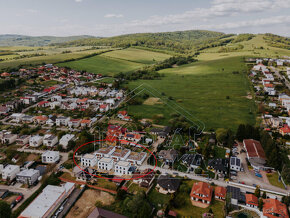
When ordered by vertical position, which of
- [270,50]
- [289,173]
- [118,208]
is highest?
[270,50]

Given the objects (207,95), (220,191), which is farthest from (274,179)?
(207,95)

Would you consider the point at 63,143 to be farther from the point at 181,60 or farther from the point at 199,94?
the point at 181,60

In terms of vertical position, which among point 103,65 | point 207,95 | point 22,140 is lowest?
point 22,140

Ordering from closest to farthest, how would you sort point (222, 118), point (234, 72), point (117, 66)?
point (222, 118), point (234, 72), point (117, 66)

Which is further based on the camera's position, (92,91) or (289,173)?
(92,91)

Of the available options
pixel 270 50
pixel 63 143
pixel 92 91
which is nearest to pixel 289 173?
pixel 63 143

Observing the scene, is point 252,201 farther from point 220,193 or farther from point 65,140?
point 65,140
